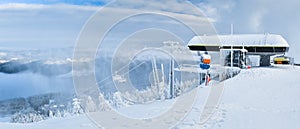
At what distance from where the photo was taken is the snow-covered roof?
3031cm

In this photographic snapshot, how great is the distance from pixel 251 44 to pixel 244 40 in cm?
104

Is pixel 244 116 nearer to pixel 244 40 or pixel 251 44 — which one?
pixel 251 44

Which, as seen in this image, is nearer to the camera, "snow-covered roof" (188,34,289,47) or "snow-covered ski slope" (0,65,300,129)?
"snow-covered ski slope" (0,65,300,129)

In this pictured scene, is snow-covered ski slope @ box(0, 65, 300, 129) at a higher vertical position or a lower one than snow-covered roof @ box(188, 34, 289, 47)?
lower

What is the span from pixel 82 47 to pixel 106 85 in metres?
1.51

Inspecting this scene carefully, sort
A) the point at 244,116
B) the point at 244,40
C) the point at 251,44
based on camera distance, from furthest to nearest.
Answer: the point at 244,40, the point at 251,44, the point at 244,116

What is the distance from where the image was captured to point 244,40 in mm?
32438

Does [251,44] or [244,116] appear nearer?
[244,116]

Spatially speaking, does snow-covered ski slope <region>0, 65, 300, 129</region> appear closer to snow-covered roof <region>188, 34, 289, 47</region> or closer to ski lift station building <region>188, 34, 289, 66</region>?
snow-covered roof <region>188, 34, 289, 47</region>

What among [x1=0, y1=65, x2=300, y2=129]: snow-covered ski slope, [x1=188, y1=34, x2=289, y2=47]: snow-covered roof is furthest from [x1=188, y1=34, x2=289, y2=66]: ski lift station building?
[x1=0, y1=65, x2=300, y2=129]: snow-covered ski slope

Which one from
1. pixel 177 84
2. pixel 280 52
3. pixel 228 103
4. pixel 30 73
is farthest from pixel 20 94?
pixel 280 52

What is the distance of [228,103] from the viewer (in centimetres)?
1004

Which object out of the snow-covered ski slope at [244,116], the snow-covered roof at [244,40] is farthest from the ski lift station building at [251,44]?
the snow-covered ski slope at [244,116]

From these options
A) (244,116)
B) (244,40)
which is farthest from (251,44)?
(244,116)
